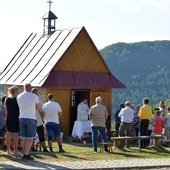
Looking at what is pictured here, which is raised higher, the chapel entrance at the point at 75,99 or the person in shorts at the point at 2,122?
the chapel entrance at the point at 75,99

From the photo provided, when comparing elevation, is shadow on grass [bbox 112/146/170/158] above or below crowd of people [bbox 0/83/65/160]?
below

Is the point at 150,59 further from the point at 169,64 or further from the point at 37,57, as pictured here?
the point at 37,57

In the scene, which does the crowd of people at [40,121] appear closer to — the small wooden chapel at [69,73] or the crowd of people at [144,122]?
the crowd of people at [144,122]

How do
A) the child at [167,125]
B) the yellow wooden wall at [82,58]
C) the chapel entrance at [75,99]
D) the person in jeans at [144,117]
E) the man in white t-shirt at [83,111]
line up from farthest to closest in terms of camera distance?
the chapel entrance at [75,99] → the yellow wooden wall at [82,58] → the man in white t-shirt at [83,111] → the child at [167,125] → the person in jeans at [144,117]

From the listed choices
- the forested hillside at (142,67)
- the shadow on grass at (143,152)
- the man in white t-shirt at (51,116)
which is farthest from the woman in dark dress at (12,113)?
the forested hillside at (142,67)

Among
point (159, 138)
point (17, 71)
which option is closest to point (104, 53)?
point (17, 71)

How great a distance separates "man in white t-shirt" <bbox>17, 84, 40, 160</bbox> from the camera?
13961 mm

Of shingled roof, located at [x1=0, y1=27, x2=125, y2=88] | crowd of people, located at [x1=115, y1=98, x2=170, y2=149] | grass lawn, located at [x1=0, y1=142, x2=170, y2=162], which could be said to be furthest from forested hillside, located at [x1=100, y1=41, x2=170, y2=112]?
grass lawn, located at [x1=0, y1=142, x2=170, y2=162]

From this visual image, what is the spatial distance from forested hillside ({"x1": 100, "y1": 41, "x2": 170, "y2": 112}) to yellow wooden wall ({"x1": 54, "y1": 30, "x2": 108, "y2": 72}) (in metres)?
77.4

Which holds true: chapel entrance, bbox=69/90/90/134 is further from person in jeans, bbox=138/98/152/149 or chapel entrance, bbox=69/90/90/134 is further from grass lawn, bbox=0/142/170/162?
grass lawn, bbox=0/142/170/162

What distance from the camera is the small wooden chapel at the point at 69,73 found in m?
24.3

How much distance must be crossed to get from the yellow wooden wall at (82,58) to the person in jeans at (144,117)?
21.5 feet

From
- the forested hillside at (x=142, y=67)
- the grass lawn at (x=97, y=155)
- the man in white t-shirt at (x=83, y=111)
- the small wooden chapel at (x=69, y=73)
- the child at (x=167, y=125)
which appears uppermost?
the forested hillside at (x=142, y=67)

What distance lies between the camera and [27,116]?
46.0 ft
